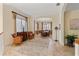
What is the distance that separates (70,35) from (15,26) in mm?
2500

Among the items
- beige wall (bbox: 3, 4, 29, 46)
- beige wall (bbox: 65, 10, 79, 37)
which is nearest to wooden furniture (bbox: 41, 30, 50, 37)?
beige wall (bbox: 65, 10, 79, 37)

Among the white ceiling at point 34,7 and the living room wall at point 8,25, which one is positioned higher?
the white ceiling at point 34,7

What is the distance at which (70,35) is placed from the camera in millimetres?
6230

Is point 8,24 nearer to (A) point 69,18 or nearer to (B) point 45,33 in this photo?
(A) point 69,18

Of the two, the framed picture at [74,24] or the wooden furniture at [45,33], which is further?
the wooden furniture at [45,33]

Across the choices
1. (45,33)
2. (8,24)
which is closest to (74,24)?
(8,24)

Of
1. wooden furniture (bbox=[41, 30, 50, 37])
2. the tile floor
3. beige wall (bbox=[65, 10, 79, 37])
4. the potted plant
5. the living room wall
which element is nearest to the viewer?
the tile floor

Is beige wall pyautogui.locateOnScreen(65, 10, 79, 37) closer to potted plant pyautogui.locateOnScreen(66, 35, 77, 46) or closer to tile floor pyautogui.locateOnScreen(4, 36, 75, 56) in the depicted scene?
potted plant pyautogui.locateOnScreen(66, 35, 77, 46)

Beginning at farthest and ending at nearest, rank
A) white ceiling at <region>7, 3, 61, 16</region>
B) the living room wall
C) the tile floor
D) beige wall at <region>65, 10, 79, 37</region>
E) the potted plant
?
beige wall at <region>65, 10, 79, 37</region>, the potted plant, white ceiling at <region>7, 3, 61, 16</region>, the living room wall, the tile floor

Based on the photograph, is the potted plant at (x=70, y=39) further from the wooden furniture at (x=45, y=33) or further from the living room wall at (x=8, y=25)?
the wooden furniture at (x=45, y=33)

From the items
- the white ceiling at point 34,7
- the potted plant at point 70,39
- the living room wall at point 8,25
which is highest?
the white ceiling at point 34,7

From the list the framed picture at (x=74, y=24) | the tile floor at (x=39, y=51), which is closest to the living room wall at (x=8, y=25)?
the tile floor at (x=39, y=51)

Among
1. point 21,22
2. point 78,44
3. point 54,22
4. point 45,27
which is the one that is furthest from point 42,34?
point 78,44

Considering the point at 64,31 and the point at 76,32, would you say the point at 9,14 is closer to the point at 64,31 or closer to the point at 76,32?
the point at 64,31
